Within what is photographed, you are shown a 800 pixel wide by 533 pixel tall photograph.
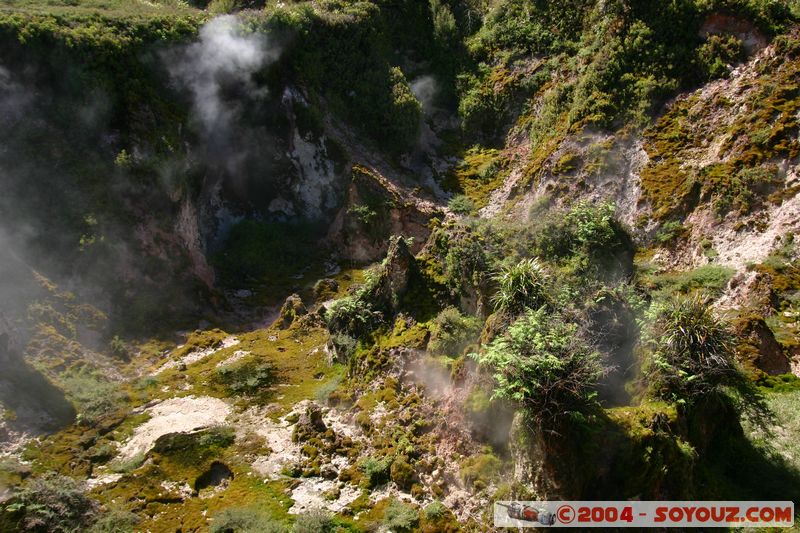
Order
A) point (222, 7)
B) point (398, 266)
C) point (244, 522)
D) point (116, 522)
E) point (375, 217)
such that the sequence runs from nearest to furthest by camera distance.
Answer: point (244, 522), point (116, 522), point (398, 266), point (375, 217), point (222, 7)

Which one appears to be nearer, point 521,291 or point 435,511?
point 435,511

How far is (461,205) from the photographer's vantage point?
2942 centimetres

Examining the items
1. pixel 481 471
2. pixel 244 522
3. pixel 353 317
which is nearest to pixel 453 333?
pixel 481 471

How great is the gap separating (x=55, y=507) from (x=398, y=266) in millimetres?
12644

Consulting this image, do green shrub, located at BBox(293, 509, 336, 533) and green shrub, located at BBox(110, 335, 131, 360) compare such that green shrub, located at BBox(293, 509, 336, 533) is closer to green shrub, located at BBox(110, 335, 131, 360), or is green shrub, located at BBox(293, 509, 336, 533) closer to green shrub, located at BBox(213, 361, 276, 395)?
green shrub, located at BBox(213, 361, 276, 395)

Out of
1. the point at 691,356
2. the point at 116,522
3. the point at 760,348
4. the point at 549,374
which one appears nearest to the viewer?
the point at 549,374

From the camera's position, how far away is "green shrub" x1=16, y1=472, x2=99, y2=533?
1215cm

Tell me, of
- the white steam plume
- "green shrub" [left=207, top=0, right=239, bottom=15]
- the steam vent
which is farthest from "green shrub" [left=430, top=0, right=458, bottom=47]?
"green shrub" [left=207, top=0, right=239, bottom=15]

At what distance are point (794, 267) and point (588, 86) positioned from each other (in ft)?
48.4

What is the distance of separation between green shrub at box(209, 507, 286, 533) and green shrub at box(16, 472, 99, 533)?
10.6 feet

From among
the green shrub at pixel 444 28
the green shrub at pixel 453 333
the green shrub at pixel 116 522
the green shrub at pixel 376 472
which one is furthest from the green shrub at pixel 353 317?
the green shrub at pixel 444 28

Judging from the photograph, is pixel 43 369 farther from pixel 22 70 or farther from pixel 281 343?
pixel 22 70

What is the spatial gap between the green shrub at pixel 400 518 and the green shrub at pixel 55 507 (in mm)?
7395

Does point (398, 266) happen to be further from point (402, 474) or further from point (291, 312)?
point (402, 474)
